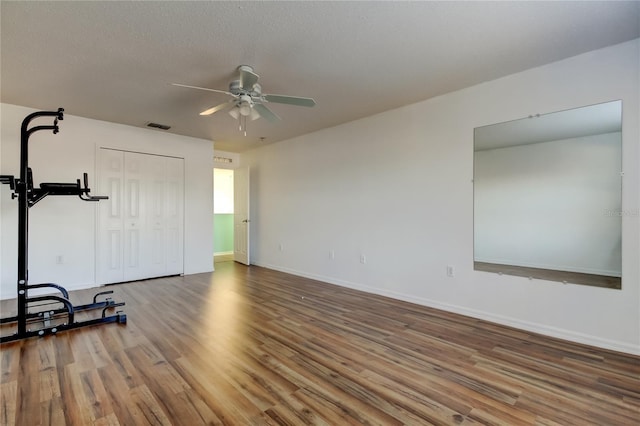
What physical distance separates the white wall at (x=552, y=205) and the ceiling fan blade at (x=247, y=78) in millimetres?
2578

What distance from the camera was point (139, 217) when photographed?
5109 millimetres

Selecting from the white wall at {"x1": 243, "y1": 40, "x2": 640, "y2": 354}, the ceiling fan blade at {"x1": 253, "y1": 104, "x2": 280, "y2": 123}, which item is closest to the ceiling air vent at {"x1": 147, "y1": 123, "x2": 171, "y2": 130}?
the white wall at {"x1": 243, "y1": 40, "x2": 640, "y2": 354}

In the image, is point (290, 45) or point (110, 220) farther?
point (110, 220)

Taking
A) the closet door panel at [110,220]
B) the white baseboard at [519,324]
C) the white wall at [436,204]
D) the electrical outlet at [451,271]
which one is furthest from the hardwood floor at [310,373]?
the closet door panel at [110,220]

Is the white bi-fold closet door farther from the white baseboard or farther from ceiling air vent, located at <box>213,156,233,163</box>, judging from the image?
the white baseboard

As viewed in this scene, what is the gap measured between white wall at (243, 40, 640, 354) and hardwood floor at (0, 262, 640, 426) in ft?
0.98

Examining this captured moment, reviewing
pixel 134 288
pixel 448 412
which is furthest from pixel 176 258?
pixel 448 412

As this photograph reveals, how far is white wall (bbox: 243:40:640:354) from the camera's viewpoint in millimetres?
2607

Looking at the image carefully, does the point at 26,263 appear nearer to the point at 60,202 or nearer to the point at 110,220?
the point at 60,202

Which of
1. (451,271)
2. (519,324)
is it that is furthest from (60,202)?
(519,324)

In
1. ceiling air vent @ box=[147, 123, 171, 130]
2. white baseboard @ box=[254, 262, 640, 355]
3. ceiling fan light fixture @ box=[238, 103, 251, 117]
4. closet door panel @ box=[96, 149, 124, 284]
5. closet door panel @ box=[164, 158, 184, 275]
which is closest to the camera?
white baseboard @ box=[254, 262, 640, 355]

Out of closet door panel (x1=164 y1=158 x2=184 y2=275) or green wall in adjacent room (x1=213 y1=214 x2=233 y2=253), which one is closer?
closet door panel (x1=164 y1=158 x2=184 y2=275)

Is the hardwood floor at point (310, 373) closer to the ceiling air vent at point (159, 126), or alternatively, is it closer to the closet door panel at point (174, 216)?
the closet door panel at point (174, 216)

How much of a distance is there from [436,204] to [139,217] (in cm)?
479
